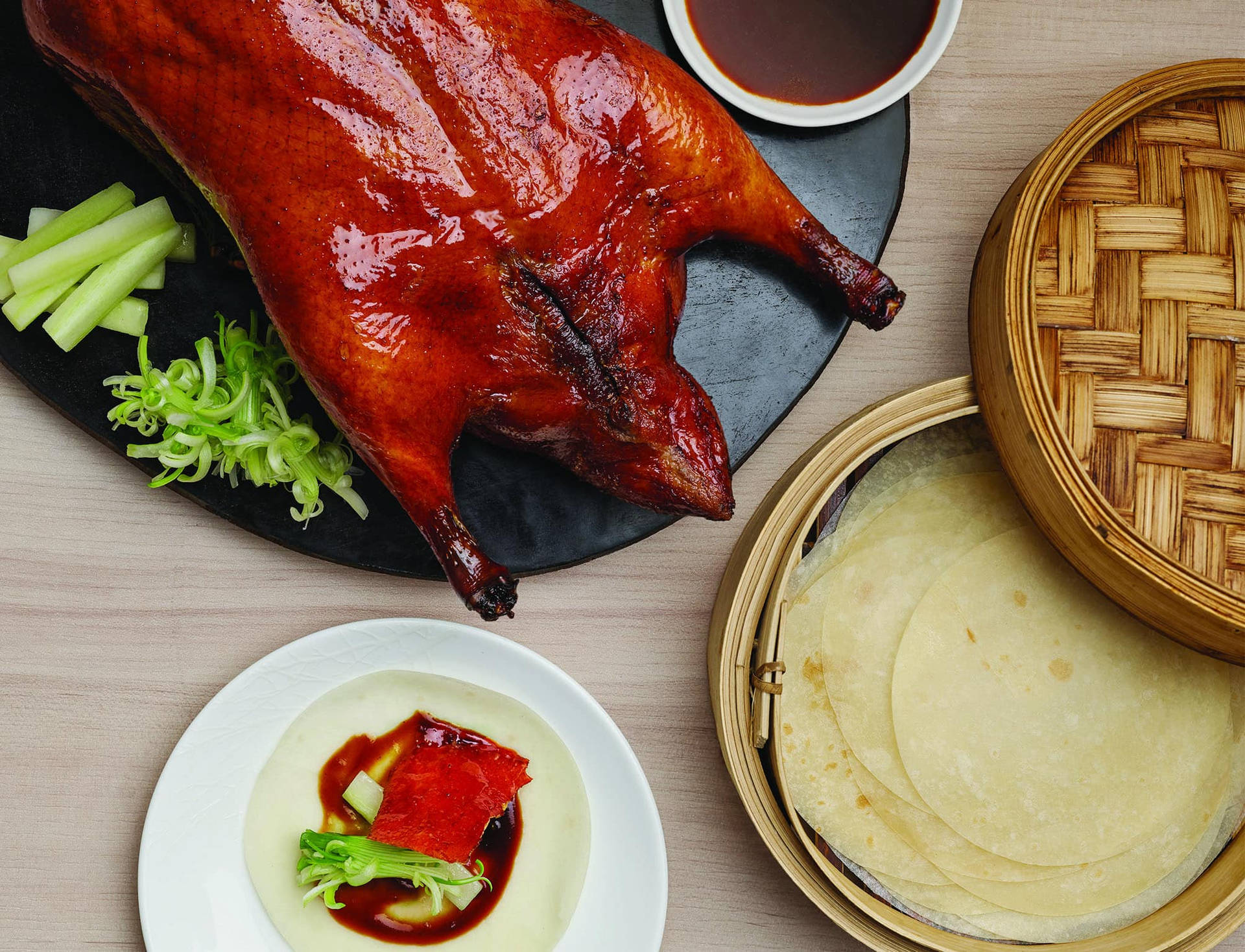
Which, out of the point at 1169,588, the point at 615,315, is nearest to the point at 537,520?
the point at 615,315

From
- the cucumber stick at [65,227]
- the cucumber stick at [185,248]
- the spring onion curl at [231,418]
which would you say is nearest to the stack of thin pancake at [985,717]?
the spring onion curl at [231,418]

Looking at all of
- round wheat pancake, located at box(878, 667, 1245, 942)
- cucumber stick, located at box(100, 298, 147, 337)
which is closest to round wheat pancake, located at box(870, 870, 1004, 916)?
round wheat pancake, located at box(878, 667, 1245, 942)

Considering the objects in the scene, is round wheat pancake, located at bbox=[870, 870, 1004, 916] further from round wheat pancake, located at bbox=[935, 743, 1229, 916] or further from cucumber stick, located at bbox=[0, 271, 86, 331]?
cucumber stick, located at bbox=[0, 271, 86, 331]

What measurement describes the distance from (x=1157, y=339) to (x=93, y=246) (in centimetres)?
139

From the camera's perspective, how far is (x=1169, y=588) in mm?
1099

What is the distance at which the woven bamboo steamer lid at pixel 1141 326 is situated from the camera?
114 centimetres

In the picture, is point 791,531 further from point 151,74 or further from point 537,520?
point 151,74

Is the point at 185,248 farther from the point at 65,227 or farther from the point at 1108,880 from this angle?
the point at 1108,880

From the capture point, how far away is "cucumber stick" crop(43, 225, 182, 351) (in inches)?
48.6

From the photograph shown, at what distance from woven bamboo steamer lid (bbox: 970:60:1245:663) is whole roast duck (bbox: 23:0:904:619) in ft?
1.25

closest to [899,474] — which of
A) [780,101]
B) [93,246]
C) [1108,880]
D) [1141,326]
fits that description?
[1141,326]

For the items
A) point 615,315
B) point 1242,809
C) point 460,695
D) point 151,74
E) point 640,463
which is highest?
point 151,74

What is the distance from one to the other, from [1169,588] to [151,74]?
1298 millimetres

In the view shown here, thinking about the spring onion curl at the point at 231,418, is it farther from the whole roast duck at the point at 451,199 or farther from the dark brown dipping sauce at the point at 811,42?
the dark brown dipping sauce at the point at 811,42
